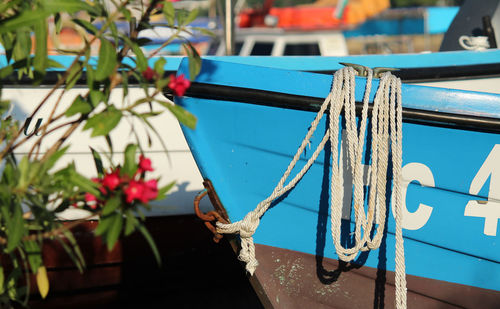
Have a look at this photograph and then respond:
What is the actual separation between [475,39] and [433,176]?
241 centimetres

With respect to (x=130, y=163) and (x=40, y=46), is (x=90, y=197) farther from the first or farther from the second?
(x=40, y=46)

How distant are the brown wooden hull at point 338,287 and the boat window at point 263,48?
4340 mm

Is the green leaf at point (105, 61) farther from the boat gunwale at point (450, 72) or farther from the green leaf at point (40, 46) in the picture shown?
the boat gunwale at point (450, 72)

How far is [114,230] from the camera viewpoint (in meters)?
1.59

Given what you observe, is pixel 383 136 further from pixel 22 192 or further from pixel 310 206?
pixel 22 192

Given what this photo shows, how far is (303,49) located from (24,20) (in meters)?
5.51

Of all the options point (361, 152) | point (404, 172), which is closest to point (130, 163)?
point (361, 152)

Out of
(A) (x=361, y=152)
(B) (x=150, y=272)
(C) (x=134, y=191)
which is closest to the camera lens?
(C) (x=134, y=191)

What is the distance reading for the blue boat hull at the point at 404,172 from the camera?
252 centimetres

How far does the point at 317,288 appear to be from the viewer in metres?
2.90

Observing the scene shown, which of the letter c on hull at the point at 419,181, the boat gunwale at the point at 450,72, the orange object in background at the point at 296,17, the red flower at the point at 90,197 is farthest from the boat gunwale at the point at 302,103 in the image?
the orange object in background at the point at 296,17

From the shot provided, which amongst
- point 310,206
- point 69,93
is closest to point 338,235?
point 310,206

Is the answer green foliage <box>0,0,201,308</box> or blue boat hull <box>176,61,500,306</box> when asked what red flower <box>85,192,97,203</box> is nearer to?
green foliage <box>0,0,201,308</box>

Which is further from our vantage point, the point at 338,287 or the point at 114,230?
the point at 338,287
